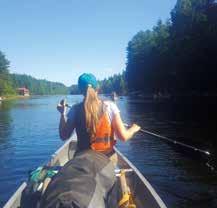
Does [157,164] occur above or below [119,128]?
below

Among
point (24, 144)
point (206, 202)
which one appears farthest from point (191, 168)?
point (24, 144)

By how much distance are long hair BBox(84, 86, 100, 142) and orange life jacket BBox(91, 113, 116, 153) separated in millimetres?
72

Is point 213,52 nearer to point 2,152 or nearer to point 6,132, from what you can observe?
point 6,132

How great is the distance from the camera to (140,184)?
8.20 m

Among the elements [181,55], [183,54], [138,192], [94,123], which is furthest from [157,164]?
[181,55]

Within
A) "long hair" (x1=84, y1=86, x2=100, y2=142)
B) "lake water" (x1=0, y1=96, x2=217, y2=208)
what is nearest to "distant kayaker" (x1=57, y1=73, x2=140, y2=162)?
"long hair" (x1=84, y1=86, x2=100, y2=142)

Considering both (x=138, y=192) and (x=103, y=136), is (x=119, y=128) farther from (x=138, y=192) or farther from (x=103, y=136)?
(x=138, y=192)

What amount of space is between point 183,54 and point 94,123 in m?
62.4

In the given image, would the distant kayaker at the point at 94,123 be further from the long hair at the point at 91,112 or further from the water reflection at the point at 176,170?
the water reflection at the point at 176,170

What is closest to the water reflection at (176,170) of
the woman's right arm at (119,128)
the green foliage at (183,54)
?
the woman's right arm at (119,128)

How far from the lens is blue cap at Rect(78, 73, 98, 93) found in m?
6.06

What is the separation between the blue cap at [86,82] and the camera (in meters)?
6.06

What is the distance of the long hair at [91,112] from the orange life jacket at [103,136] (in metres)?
0.07

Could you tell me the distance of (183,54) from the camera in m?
66.1
